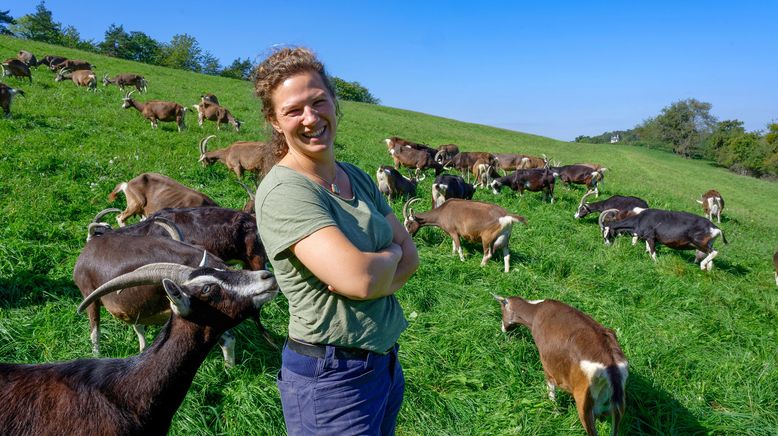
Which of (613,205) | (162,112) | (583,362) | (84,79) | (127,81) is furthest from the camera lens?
(127,81)

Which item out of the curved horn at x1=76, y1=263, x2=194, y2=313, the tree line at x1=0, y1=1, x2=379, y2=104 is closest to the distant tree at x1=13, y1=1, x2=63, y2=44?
the tree line at x1=0, y1=1, x2=379, y2=104

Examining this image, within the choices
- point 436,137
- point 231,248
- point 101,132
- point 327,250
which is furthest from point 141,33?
point 327,250

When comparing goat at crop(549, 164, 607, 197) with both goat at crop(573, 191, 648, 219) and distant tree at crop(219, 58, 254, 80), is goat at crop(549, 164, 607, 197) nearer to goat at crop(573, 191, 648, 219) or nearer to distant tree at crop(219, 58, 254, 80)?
goat at crop(573, 191, 648, 219)

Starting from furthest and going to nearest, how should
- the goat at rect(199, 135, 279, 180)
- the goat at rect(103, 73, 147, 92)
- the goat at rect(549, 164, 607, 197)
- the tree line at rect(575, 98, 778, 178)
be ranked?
the tree line at rect(575, 98, 778, 178) → the goat at rect(103, 73, 147, 92) → the goat at rect(549, 164, 607, 197) → the goat at rect(199, 135, 279, 180)

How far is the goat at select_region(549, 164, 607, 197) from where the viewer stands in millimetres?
19031

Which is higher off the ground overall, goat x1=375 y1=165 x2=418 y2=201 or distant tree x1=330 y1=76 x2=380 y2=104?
distant tree x1=330 y1=76 x2=380 y2=104

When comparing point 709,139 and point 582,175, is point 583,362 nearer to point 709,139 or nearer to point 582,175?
point 582,175

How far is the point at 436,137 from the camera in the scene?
32.9 metres

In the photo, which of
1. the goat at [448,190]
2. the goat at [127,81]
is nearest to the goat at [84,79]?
the goat at [127,81]

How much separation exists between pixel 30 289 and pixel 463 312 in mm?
5098

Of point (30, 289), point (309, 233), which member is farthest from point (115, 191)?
point (309, 233)

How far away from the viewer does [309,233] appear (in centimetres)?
155

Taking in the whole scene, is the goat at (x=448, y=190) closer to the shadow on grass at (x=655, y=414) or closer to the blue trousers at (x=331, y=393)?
the shadow on grass at (x=655, y=414)

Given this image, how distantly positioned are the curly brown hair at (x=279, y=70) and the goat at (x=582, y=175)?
18.8m
